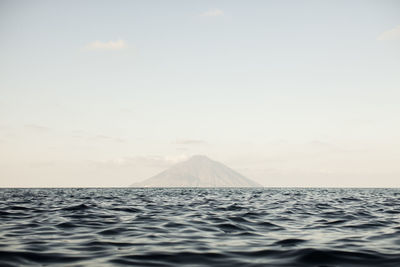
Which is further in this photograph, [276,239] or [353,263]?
[276,239]

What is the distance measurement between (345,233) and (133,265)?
327 inches

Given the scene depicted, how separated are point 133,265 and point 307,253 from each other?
4.37m

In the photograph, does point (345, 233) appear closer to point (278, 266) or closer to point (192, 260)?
point (278, 266)

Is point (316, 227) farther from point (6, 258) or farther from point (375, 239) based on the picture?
point (6, 258)

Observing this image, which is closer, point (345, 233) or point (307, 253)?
point (307, 253)

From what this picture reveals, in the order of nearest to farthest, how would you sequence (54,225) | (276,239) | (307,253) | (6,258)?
(6,258), (307,253), (276,239), (54,225)

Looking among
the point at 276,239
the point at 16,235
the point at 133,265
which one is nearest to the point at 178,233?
the point at 276,239

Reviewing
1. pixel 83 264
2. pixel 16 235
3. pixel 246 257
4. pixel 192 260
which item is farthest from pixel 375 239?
pixel 16 235

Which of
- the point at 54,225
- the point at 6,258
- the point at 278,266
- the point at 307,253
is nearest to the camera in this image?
the point at 278,266

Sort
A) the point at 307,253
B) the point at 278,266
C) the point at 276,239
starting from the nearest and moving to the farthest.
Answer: the point at 278,266 < the point at 307,253 < the point at 276,239

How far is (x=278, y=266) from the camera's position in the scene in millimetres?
7293

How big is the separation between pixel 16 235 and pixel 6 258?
3.66 meters

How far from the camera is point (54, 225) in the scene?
1355 centimetres

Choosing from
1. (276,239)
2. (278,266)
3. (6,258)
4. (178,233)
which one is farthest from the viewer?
(178,233)
